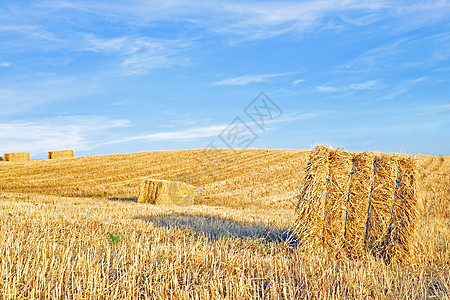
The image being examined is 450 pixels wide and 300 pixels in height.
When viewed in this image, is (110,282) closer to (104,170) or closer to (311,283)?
(311,283)

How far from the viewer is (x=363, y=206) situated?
639cm

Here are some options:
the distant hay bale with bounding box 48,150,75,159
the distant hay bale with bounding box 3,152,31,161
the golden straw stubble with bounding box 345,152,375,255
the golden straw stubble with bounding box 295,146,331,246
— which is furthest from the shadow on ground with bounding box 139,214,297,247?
the distant hay bale with bounding box 3,152,31,161

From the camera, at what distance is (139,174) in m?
25.7

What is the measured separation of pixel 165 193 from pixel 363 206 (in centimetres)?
961

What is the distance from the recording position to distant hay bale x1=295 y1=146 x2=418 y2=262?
6.26 metres

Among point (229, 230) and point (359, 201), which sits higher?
point (359, 201)

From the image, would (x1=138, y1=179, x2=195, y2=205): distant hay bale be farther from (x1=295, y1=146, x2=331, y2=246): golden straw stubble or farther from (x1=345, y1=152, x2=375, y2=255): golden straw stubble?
(x1=345, y1=152, x2=375, y2=255): golden straw stubble

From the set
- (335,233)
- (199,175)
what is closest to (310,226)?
(335,233)

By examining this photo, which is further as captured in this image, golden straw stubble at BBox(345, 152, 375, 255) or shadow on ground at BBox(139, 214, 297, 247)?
shadow on ground at BBox(139, 214, 297, 247)

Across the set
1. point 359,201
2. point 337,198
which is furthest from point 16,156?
point 359,201

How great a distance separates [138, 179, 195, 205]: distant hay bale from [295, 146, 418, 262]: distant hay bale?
910cm

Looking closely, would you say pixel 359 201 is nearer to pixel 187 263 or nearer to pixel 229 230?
pixel 229 230

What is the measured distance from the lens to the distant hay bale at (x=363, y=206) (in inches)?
247

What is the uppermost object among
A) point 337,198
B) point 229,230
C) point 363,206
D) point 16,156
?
point 16,156
